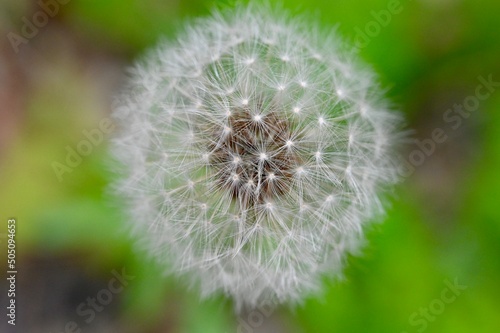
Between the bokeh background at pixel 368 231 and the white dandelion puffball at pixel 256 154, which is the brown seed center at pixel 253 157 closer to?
the white dandelion puffball at pixel 256 154

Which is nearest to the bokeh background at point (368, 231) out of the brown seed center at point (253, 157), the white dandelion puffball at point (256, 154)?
the white dandelion puffball at point (256, 154)

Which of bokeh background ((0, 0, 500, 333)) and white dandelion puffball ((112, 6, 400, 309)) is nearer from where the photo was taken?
white dandelion puffball ((112, 6, 400, 309))

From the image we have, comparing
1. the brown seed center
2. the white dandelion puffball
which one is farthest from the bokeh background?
the brown seed center

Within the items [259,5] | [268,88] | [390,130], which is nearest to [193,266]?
[268,88]

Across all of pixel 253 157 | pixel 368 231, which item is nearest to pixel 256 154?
pixel 253 157

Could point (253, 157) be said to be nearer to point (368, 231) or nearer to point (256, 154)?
point (256, 154)

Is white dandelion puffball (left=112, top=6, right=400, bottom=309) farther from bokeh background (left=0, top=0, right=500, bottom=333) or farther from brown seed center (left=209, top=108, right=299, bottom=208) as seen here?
bokeh background (left=0, top=0, right=500, bottom=333)
